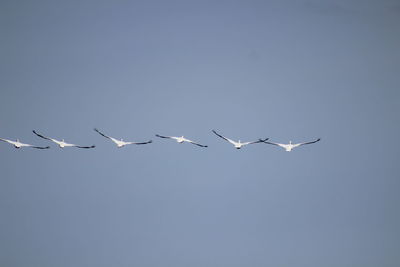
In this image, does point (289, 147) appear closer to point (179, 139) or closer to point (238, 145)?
point (238, 145)

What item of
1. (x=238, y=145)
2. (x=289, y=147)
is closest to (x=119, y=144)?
(x=238, y=145)

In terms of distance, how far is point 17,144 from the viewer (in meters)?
119

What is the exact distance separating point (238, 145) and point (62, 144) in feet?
84.4

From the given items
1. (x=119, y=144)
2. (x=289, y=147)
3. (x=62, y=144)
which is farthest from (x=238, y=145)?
(x=62, y=144)

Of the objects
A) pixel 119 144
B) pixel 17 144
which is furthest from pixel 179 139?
pixel 17 144

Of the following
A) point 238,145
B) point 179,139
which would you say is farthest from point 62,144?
point 238,145

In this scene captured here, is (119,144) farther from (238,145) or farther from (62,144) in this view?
(238,145)

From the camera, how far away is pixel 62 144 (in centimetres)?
12000

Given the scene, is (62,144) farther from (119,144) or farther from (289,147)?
(289,147)

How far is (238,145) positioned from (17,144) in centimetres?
3216

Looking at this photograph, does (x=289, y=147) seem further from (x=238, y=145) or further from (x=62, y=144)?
(x=62, y=144)

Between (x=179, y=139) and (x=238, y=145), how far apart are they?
8.98m

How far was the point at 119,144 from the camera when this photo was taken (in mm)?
121375

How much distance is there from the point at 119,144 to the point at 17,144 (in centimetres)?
1478
